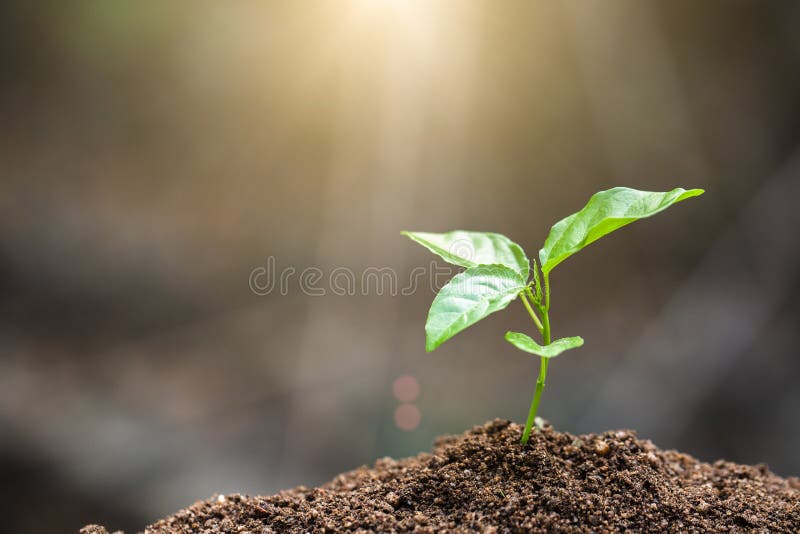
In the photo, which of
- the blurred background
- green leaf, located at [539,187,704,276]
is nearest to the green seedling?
green leaf, located at [539,187,704,276]

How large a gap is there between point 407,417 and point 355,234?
2.00 feet

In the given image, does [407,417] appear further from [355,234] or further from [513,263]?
[513,263]

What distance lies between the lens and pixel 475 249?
94 centimetres

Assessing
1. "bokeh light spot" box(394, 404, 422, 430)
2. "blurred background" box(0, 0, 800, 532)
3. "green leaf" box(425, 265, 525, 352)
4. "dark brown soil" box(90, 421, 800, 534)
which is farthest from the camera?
"bokeh light spot" box(394, 404, 422, 430)

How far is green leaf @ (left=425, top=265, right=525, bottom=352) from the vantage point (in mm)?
736

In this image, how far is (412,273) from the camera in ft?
6.89

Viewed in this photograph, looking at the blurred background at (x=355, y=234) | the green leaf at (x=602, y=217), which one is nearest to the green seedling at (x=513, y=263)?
the green leaf at (x=602, y=217)

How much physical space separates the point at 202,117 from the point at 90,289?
59cm

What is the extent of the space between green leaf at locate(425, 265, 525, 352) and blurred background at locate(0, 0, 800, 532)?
3.80 ft

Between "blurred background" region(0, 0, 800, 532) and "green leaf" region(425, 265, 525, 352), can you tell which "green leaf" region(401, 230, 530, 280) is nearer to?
"green leaf" region(425, 265, 525, 352)

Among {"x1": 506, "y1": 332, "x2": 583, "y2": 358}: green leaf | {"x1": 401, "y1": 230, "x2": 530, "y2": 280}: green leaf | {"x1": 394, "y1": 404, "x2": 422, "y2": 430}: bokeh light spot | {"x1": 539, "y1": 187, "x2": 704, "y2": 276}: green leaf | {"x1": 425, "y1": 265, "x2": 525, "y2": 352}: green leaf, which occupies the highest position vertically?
{"x1": 394, "y1": 404, "x2": 422, "y2": 430}: bokeh light spot

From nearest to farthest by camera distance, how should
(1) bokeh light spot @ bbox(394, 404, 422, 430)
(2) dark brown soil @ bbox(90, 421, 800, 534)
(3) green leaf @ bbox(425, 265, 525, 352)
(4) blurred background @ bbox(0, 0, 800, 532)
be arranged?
(3) green leaf @ bbox(425, 265, 525, 352)
(2) dark brown soil @ bbox(90, 421, 800, 534)
(4) blurred background @ bbox(0, 0, 800, 532)
(1) bokeh light spot @ bbox(394, 404, 422, 430)

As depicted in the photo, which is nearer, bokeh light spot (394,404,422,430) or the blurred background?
the blurred background

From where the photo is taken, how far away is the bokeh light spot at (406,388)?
6.80 ft
